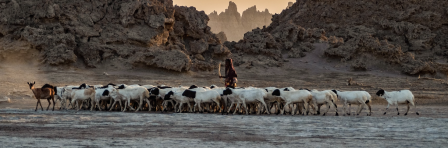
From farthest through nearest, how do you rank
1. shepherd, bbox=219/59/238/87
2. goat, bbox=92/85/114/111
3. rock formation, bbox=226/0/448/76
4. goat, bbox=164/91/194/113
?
rock formation, bbox=226/0/448/76, shepherd, bbox=219/59/238/87, goat, bbox=92/85/114/111, goat, bbox=164/91/194/113

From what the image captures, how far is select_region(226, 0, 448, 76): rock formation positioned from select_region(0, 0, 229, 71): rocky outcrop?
30.8 feet

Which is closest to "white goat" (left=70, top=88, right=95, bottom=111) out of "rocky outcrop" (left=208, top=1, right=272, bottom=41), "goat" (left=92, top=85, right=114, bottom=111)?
"goat" (left=92, top=85, right=114, bottom=111)

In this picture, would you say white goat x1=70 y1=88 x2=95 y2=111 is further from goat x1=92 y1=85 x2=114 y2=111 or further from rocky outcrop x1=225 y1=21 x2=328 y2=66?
rocky outcrop x1=225 y1=21 x2=328 y2=66

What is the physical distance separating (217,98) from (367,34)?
28895 mm

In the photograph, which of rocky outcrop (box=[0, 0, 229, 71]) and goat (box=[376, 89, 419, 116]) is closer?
goat (box=[376, 89, 419, 116])

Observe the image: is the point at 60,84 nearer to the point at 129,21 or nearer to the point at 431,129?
the point at 129,21

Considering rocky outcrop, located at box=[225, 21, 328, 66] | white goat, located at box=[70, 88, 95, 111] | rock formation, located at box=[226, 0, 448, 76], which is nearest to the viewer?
white goat, located at box=[70, 88, 95, 111]

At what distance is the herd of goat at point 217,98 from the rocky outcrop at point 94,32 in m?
14.0

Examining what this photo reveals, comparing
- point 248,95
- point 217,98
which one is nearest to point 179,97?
point 217,98

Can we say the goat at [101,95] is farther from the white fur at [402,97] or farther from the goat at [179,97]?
the white fur at [402,97]

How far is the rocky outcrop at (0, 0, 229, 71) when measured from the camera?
31047 mm

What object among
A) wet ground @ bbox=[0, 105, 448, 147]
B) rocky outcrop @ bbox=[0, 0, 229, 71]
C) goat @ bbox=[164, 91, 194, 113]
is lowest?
wet ground @ bbox=[0, 105, 448, 147]

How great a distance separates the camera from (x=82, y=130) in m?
10.4

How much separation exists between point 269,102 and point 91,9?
21.6 m
